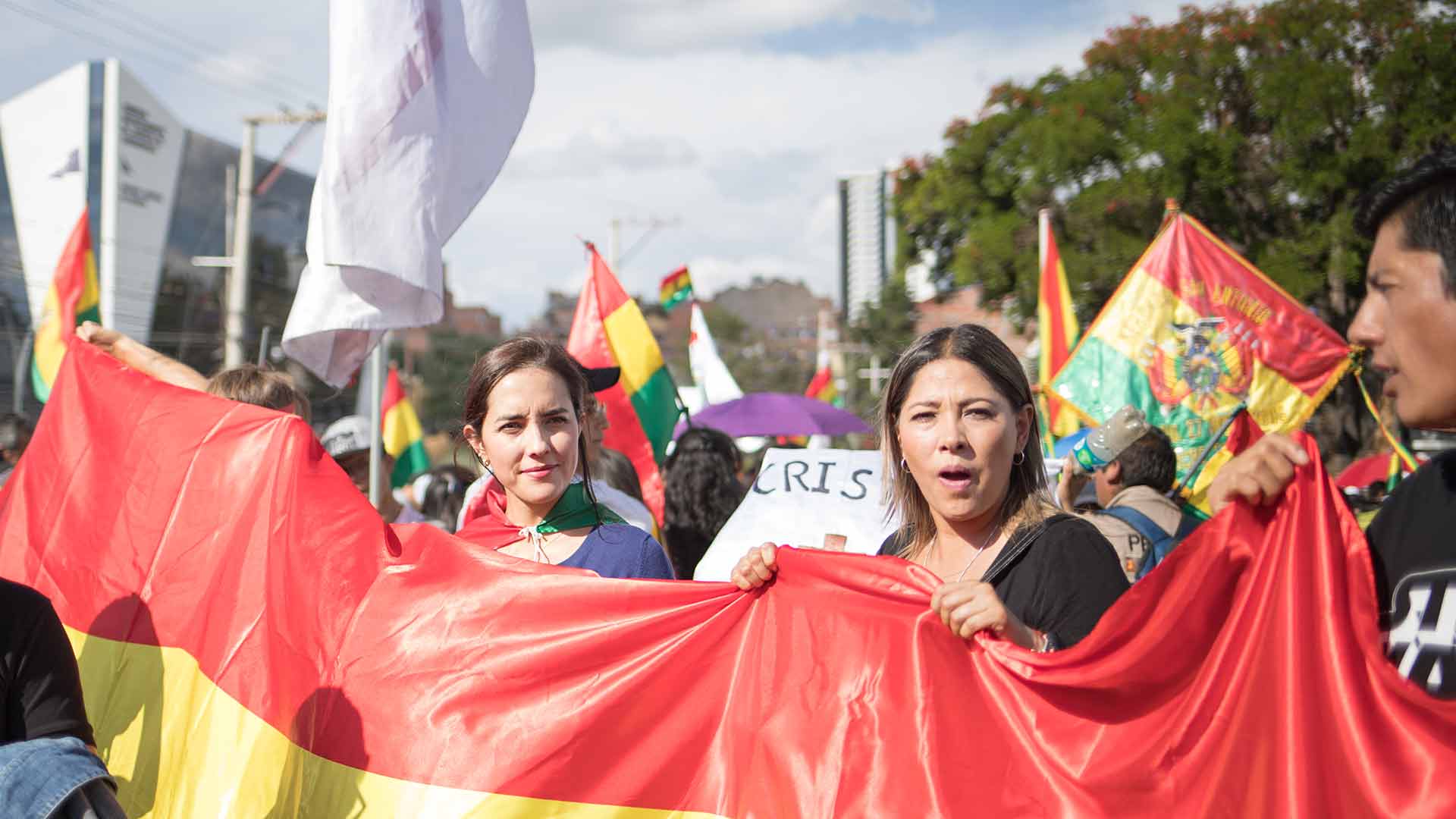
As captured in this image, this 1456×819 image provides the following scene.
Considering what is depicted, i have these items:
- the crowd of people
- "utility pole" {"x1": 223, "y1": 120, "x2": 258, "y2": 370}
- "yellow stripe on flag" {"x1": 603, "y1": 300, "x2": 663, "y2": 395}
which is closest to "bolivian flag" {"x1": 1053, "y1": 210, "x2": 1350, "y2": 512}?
"yellow stripe on flag" {"x1": 603, "y1": 300, "x2": 663, "y2": 395}

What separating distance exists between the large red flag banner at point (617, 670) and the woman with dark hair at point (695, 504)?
2780 millimetres

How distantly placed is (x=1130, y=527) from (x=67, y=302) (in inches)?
258

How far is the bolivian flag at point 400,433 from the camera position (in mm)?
12359

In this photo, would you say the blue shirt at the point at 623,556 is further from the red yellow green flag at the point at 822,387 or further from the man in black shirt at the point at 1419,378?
the red yellow green flag at the point at 822,387

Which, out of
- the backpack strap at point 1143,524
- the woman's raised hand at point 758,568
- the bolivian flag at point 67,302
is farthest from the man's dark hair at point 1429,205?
the bolivian flag at point 67,302

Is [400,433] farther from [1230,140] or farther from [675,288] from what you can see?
[1230,140]

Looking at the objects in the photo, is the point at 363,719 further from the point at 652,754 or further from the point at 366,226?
the point at 366,226

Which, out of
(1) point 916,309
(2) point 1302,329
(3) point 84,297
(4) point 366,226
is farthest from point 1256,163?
(1) point 916,309

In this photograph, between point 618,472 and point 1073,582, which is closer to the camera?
point 1073,582

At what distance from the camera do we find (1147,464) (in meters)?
4.71

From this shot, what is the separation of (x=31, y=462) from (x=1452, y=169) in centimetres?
355

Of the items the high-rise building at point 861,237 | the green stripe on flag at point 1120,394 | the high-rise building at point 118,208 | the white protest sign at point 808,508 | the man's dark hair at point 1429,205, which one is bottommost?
the white protest sign at point 808,508

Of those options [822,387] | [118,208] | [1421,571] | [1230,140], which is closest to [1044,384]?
[1421,571]

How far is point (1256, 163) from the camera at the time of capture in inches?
834
